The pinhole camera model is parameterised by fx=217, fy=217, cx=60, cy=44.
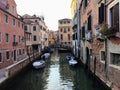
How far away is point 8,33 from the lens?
20469mm

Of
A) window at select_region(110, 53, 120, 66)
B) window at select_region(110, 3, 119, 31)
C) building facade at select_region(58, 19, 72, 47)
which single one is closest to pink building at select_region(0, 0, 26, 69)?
window at select_region(110, 53, 120, 66)

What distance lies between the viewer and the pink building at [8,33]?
60.1ft

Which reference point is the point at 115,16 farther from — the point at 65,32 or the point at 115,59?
the point at 65,32

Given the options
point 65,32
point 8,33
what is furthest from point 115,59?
point 65,32

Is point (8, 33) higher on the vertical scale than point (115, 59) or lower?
higher

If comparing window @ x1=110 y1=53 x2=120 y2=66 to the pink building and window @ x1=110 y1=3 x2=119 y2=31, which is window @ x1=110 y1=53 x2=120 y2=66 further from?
the pink building

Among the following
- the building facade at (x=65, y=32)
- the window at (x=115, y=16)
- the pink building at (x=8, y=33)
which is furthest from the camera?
the building facade at (x=65, y=32)

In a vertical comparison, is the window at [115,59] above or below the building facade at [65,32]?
below

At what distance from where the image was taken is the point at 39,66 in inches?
911

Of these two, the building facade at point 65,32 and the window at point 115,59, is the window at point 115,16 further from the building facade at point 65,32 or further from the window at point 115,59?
the building facade at point 65,32

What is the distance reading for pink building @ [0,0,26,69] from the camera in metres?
18.3

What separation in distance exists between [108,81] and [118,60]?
166cm

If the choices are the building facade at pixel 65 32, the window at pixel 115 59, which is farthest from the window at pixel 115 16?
the building facade at pixel 65 32

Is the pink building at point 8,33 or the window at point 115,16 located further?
the pink building at point 8,33
